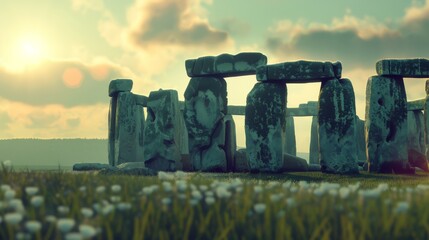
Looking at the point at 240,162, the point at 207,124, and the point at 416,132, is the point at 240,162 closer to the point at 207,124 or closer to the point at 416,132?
the point at 207,124

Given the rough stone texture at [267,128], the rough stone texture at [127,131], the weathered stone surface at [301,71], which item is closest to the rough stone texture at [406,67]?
the weathered stone surface at [301,71]

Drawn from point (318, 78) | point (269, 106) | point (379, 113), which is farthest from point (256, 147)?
point (379, 113)

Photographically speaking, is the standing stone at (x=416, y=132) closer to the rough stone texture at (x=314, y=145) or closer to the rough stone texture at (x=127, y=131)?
the rough stone texture at (x=314, y=145)

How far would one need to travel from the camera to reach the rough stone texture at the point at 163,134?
834 inches

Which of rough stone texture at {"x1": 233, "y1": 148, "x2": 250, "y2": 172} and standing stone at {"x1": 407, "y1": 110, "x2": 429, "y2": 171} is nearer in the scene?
rough stone texture at {"x1": 233, "y1": 148, "x2": 250, "y2": 172}

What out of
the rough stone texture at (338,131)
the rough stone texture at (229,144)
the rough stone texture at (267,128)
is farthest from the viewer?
the rough stone texture at (229,144)

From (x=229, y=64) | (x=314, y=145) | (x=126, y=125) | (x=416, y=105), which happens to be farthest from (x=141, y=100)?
(x=416, y=105)

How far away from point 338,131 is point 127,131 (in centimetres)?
1087

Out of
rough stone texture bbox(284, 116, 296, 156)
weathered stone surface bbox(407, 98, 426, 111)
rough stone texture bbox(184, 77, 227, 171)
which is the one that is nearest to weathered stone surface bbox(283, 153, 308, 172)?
rough stone texture bbox(184, 77, 227, 171)

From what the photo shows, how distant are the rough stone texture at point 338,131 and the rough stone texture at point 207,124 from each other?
3838mm

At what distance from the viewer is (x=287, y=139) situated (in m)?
37.2

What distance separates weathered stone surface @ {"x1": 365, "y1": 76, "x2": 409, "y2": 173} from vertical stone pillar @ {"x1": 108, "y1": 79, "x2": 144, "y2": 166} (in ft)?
34.8

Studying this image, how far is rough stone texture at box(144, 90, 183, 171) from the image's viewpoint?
21.2m

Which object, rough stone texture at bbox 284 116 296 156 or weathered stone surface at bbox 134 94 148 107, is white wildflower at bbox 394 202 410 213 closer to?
weathered stone surface at bbox 134 94 148 107
